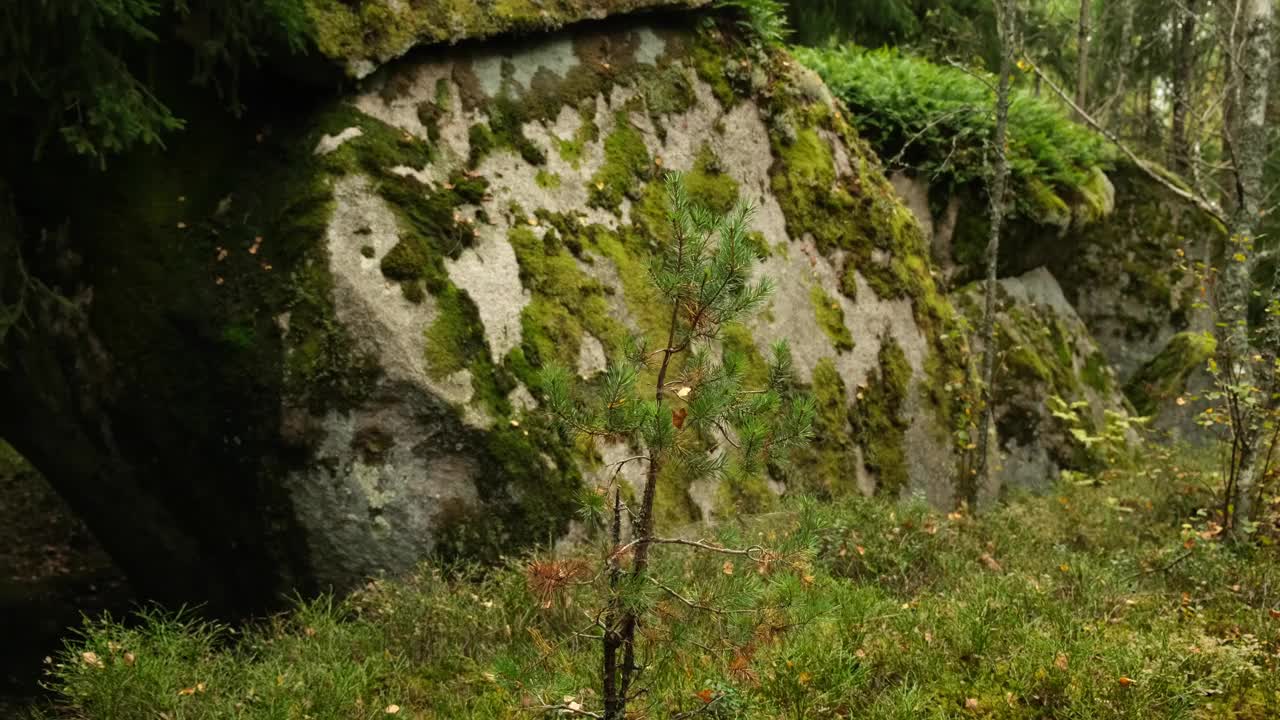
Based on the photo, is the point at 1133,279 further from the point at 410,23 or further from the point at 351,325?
the point at 351,325

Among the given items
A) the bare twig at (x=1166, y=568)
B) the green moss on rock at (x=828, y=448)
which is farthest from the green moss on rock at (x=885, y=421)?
the bare twig at (x=1166, y=568)

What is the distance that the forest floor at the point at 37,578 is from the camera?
6.20 metres

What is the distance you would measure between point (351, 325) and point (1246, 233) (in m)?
6.20

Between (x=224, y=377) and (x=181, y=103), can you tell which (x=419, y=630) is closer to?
(x=224, y=377)

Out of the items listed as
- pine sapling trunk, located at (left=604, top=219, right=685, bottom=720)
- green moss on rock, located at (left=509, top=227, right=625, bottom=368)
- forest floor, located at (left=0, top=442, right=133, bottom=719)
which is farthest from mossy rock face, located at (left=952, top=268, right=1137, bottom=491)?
forest floor, located at (left=0, top=442, right=133, bottom=719)

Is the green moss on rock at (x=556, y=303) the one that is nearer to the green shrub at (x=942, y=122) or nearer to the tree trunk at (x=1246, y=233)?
the tree trunk at (x=1246, y=233)

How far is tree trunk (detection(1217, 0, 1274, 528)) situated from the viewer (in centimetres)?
641

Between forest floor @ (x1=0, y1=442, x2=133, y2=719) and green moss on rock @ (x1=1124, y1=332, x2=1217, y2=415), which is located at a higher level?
green moss on rock @ (x1=1124, y1=332, x2=1217, y2=415)

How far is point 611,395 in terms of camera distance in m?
2.99

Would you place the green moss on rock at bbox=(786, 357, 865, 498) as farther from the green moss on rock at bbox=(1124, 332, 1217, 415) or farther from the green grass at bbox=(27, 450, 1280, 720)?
the green moss on rock at bbox=(1124, 332, 1217, 415)

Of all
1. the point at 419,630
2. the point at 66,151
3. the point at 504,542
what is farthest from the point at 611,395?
the point at 66,151

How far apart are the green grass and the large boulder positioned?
573 mm

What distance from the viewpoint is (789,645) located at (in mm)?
4277

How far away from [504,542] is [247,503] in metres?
1.60
